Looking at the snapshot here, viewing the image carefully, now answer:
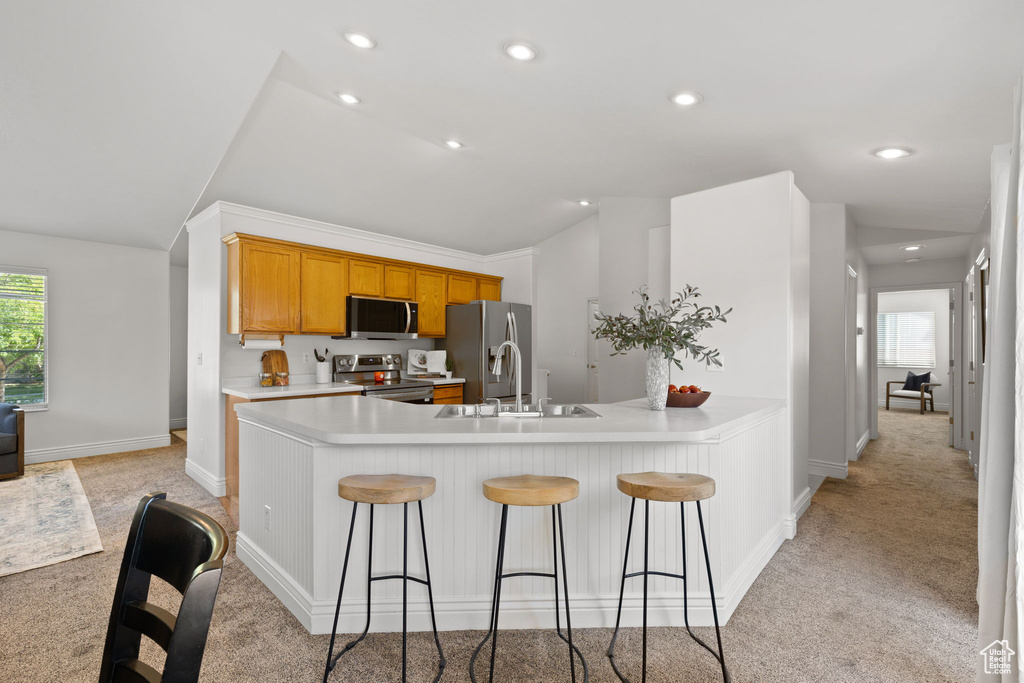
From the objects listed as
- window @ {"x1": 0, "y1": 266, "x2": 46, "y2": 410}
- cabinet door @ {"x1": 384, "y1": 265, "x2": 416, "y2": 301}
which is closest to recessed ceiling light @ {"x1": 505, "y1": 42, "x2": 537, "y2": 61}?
cabinet door @ {"x1": 384, "y1": 265, "x2": 416, "y2": 301}

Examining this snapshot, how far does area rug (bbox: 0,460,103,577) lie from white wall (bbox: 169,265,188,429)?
2.65 metres

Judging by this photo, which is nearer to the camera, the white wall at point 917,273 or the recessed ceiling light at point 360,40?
the recessed ceiling light at point 360,40

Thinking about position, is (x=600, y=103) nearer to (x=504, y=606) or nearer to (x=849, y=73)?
(x=849, y=73)

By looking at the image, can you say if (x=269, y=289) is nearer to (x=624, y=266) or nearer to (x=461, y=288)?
(x=461, y=288)

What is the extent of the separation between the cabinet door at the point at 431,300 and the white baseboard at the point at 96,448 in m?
3.44

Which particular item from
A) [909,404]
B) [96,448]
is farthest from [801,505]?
[909,404]

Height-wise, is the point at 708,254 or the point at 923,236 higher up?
the point at 923,236

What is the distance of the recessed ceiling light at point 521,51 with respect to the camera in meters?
2.56

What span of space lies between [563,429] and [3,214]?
5.76 metres

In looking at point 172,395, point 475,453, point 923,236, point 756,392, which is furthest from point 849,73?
point 172,395

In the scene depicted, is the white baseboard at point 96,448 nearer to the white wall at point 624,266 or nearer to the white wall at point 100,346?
the white wall at point 100,346

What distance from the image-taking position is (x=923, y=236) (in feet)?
17.3

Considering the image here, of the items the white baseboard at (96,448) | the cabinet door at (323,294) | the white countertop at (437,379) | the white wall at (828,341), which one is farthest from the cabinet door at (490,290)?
the white baseboard at (96,448)

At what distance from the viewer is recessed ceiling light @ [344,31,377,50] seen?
2.77 meters
